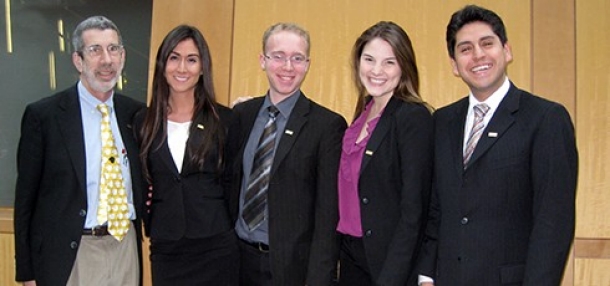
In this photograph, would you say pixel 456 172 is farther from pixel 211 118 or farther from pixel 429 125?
pixel 211 118

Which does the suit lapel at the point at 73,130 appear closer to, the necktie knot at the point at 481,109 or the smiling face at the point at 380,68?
the smiling face at the point at 380,68

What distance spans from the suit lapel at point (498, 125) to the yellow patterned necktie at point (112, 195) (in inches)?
61.3

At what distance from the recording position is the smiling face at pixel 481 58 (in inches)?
86.1

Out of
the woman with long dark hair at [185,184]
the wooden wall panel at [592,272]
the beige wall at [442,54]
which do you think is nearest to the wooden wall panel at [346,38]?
the beige wall at [442,54]

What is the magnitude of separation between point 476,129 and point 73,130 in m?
1.76

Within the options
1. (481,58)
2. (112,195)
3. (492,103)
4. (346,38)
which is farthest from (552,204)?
(346,38)

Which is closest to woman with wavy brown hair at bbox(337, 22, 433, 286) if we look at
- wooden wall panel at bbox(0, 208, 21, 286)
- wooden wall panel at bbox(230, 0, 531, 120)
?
wooden wall panel at bbox(230, 0, 531, 120)

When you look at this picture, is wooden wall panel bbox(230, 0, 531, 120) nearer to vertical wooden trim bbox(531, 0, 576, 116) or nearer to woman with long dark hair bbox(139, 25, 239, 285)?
vertical wooden trim bbox(531, 0, 576, 116)

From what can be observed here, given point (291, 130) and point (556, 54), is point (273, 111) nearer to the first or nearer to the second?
point (291, 130)

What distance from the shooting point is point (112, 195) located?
8.76 feet

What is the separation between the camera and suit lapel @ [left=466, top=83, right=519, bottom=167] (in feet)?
6.81

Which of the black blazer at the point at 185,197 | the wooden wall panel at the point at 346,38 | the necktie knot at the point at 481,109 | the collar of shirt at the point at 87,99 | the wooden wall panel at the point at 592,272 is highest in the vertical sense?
the wooden wall panel at the point at 346,38

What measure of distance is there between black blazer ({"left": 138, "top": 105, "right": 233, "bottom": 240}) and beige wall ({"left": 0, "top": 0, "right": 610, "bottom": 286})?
146 centimetres

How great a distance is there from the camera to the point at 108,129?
2740 millimetres
